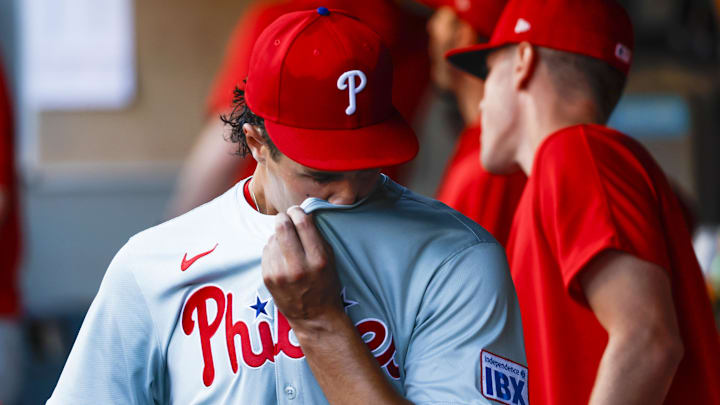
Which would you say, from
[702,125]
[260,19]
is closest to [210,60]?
[702,125]

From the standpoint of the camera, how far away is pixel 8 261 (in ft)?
13.4

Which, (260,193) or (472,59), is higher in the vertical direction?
(472,59)

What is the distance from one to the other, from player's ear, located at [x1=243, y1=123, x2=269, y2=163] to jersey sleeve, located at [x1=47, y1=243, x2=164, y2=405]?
0.85 feet

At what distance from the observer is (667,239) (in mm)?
1812

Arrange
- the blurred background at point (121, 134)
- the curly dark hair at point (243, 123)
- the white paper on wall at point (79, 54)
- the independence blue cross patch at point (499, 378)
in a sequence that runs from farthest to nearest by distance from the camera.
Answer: the white paper on wall at point (79, 54) → the blurred background at point (121, 134) → the curly dark hair at point (243, 123) → the independence blue cross patch at point (499, 378)

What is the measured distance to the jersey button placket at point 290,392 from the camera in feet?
4.57

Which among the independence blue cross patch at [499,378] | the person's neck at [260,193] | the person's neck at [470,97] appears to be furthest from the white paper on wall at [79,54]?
the independence blue cross patch at [499,378]

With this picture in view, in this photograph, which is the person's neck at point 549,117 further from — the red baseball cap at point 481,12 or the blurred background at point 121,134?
the blurred background at point 121,134

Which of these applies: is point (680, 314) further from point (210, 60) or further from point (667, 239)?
point (210, 60)

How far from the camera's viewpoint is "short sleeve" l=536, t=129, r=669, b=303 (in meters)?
1.71

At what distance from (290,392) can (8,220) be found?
117 inches

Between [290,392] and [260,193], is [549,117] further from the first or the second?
[290,392]

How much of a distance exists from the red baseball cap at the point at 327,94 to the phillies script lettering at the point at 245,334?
242mm

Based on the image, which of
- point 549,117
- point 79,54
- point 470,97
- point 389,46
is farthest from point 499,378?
point 79,54
